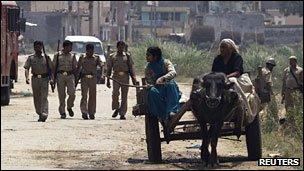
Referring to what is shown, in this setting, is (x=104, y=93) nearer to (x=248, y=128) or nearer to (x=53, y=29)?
(x=248, y=128)

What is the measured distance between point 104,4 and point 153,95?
84.2 meters

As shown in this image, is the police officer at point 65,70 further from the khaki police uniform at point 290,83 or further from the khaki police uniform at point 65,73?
the khaki police uniform at point 290,83

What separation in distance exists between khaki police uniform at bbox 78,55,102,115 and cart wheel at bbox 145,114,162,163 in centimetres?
833

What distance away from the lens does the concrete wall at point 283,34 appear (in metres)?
84.4

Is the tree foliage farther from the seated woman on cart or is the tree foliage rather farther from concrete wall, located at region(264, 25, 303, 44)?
the seated woman on cart

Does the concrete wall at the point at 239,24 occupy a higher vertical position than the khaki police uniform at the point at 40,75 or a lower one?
lower

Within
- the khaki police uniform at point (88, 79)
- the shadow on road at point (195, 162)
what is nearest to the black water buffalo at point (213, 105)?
the shadow on road at point (195, 162)

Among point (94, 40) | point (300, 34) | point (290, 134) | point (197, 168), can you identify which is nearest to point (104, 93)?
point (94, 40)

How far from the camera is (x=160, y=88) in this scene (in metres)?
14.2

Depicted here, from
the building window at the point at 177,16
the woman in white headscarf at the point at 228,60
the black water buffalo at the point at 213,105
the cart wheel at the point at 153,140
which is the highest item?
the woman in white headscarf at the point at 228,60

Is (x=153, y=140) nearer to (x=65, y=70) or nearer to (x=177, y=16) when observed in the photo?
(x=65, y=70)

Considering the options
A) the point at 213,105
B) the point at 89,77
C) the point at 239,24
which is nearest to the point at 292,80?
the point at 89,77

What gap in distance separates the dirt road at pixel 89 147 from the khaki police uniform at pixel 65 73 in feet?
1.99

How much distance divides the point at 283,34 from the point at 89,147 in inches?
2849
